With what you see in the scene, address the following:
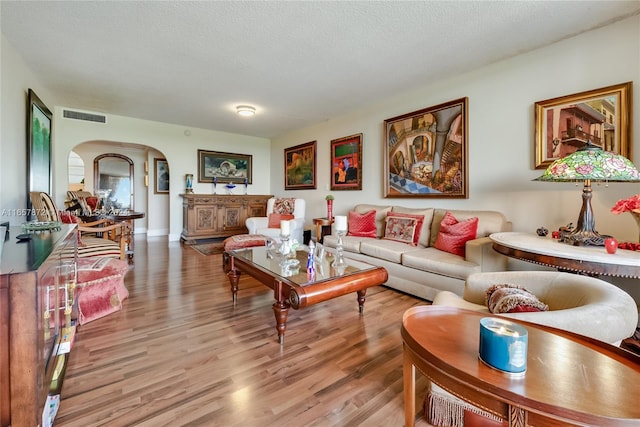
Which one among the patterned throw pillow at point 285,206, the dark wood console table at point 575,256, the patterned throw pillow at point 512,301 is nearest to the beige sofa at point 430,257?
the dark wood console table at point 575,256

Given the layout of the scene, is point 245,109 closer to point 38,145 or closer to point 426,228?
point 38,145

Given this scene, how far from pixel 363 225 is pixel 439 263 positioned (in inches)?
58.4

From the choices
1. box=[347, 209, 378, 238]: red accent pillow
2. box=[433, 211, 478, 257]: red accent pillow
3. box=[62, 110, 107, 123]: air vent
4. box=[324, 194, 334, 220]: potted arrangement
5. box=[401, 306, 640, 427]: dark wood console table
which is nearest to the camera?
box=[401, 306, 640, 427]: dark wood console table

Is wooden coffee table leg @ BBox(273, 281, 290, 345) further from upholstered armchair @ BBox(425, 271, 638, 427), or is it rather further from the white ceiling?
the white ceiling

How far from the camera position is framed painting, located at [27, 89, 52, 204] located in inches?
124

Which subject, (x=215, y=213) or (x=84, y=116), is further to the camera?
(x=215, y=213)

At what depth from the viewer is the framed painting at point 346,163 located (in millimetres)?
4750

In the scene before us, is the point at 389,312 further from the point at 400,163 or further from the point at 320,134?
the point at 320,134

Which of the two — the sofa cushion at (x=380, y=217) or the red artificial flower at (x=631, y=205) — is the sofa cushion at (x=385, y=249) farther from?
the red artificial flower at (x=631, y=205)

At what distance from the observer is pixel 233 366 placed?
1727 mm

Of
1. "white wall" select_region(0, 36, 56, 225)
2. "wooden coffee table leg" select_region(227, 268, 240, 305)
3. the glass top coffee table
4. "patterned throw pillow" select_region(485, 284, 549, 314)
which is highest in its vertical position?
"white wall" select_region(0, 36, 56, 225)

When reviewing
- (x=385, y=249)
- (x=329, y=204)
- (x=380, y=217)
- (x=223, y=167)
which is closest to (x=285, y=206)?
(x=329, y=204)

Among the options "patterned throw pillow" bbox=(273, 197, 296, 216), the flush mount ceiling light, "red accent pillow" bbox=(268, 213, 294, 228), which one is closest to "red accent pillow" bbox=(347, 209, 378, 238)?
"red accent pillow" bbox=(268, 213, 294, 228)

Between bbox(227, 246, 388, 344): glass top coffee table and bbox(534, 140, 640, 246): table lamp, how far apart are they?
139cm
